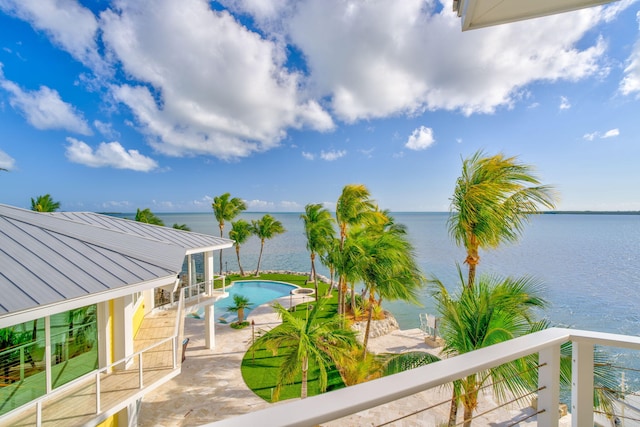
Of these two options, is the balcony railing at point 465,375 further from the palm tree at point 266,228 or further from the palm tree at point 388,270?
the palm tree at point 266,228

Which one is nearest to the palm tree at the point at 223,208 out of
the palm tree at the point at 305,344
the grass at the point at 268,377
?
the grass at the point at 268,377

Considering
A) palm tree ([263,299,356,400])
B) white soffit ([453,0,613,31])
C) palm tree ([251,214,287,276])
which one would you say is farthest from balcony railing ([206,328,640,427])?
palm tree ([251,214,287,276])

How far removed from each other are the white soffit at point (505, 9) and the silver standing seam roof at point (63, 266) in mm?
5340

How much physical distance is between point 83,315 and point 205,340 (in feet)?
22.0

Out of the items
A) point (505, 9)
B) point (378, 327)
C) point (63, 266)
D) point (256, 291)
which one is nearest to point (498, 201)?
point (505, 9)

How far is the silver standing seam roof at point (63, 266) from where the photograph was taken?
11.0ft

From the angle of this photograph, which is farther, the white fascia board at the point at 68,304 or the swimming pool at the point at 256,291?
the swimming pool at the point at 256,291

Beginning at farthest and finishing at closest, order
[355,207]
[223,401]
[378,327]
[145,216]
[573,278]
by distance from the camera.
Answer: [573,278]
[145,216]
[355,207]
[378,327]
[223,401]

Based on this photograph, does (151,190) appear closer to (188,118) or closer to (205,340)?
(188,118)

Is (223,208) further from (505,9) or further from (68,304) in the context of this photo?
(505,9)

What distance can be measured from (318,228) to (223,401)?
9.23 meters

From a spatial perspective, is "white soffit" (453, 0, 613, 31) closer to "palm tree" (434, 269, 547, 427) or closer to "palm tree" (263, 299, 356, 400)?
"palm tree" (434, 269, 547, 427)

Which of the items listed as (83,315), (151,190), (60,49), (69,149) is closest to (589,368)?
(83,315)

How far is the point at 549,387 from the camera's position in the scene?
116cm
